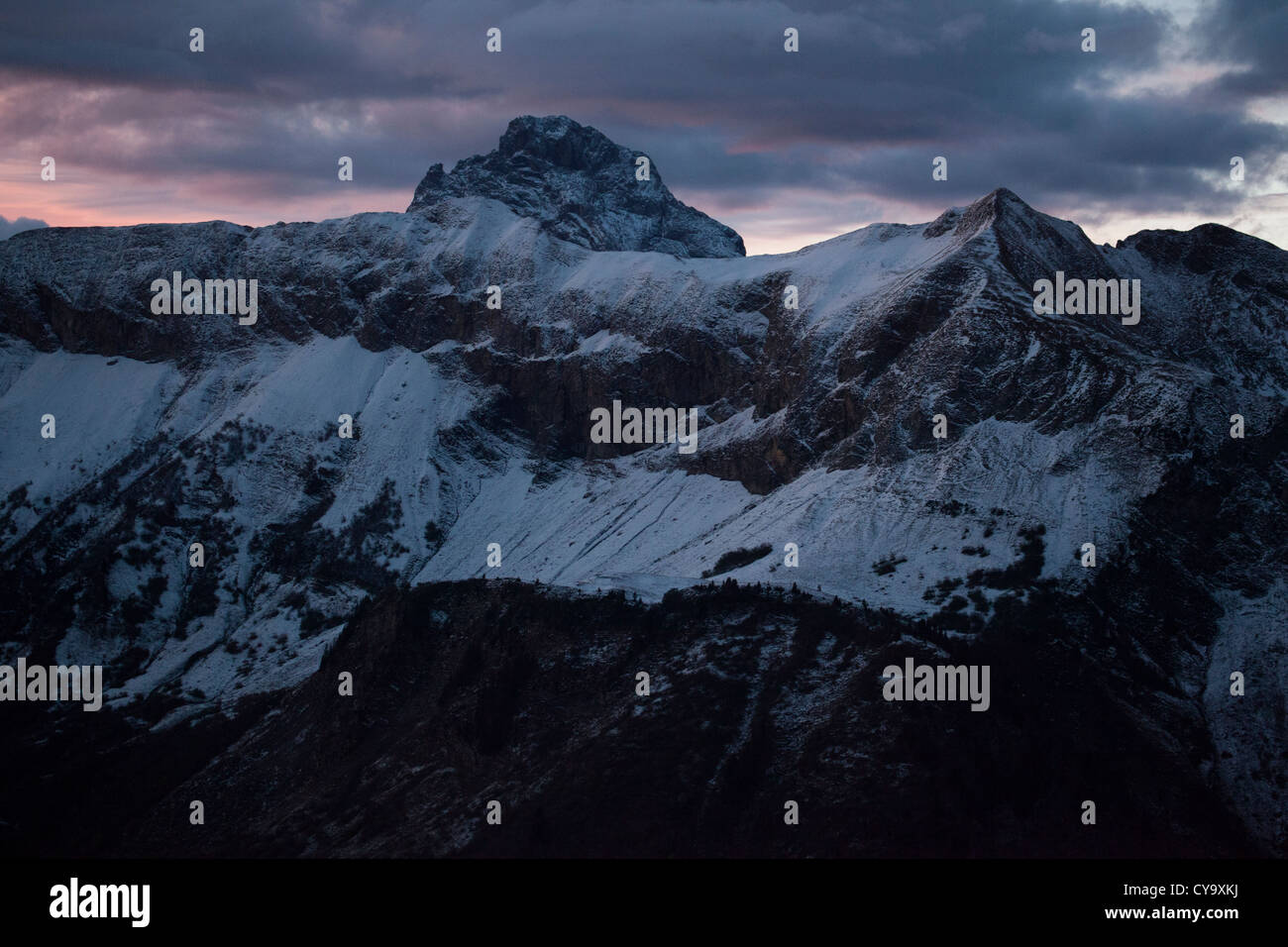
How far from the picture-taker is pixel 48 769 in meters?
192

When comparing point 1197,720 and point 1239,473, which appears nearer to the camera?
point 1197,720

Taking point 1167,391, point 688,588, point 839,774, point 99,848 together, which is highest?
point 1167,391

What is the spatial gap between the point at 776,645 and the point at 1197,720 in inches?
1521

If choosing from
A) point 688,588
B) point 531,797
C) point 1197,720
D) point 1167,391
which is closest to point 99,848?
point 531,797

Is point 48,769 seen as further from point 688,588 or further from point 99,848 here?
point 688,588

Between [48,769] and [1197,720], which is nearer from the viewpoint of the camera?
[1197,720]

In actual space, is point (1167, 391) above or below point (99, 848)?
above

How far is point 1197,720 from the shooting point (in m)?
152

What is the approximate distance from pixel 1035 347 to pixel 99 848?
4615 inches
